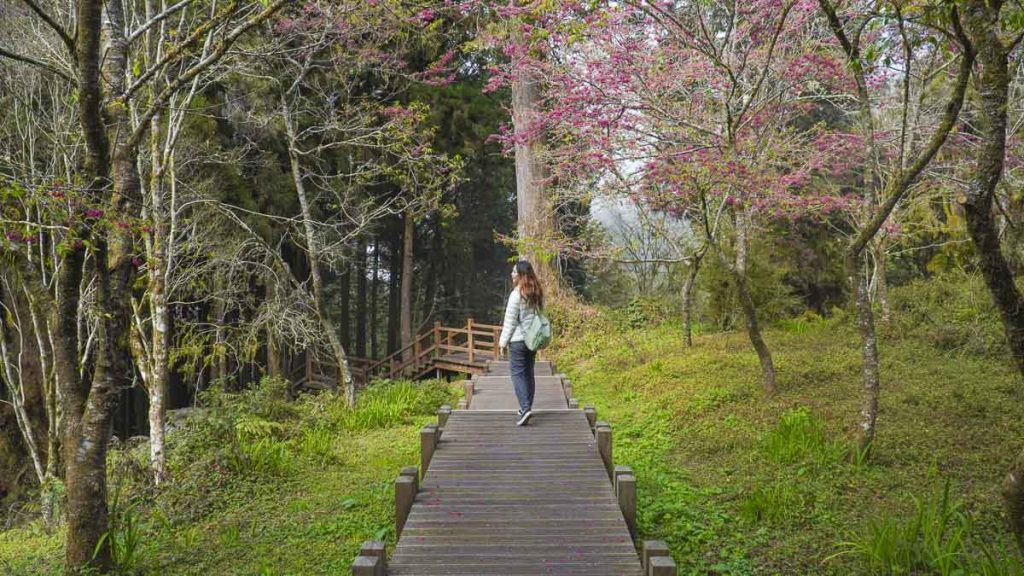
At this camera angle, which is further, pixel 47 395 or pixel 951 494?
pixel 47 395

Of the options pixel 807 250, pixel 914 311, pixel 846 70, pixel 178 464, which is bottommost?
pixel 178 464

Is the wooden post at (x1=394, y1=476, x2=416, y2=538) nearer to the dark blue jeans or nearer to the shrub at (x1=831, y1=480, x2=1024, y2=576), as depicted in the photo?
the dark blue jeans

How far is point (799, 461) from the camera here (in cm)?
587

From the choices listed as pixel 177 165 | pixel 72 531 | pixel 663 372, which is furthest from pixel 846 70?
pixel 177 165

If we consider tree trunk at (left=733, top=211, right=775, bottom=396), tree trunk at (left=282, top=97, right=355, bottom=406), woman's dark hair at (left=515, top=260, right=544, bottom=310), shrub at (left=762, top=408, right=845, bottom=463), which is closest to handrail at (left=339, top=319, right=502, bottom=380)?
tree trunk at (left=282, top=97, right=355, bottom=406)

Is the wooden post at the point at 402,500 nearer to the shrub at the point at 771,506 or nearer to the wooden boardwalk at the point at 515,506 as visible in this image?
the wooden boardwalk at the point at 515,506

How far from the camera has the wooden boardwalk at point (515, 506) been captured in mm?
3949

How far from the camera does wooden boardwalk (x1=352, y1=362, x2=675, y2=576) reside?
13.0ft

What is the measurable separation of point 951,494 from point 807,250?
13.1 meters

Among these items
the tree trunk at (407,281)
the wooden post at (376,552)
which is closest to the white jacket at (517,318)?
the wooden post at (376,552)

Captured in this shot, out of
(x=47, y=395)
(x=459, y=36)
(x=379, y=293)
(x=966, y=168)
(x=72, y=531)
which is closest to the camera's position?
(x=72, y=531)

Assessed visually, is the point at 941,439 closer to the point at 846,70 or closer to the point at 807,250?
the point at 846,70

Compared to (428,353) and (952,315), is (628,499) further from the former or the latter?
(428,353)

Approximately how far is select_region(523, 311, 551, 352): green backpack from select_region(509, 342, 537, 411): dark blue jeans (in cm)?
8
